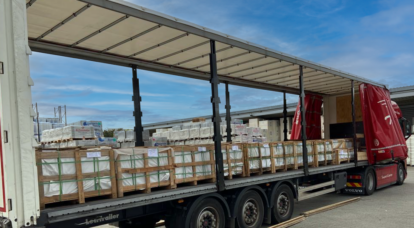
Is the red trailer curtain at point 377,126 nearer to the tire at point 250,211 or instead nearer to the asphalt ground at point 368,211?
the asphalt ground at point 368,211

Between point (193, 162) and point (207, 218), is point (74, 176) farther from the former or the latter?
point (207, 218)

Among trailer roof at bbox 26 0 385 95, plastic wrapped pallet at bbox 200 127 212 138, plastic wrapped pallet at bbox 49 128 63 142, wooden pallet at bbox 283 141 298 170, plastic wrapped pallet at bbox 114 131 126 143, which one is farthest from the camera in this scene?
plastic wrapped pallet at bbox 114 131 126 143

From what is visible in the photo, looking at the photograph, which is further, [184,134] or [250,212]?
[184,134]

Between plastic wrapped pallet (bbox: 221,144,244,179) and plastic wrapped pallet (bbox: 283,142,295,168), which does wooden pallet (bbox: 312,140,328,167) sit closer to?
plastic wrapped pallet (bbox: 283,142,295,168)

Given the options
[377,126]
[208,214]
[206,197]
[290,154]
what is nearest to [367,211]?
[290,154]

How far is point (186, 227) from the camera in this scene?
5152 mm

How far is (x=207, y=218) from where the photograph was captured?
5.55 m

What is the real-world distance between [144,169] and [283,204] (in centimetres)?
391

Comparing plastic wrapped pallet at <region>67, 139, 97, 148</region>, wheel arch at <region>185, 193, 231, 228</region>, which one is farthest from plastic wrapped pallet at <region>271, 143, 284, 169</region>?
plastic wrapped pallet at <region>67, 139, 97, 148</region>

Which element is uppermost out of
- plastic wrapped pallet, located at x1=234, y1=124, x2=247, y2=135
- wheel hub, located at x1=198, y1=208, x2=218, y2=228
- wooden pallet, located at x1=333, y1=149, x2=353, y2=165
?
plastic wrapped pallet, located at x1=234, y1=124, x2=247, y2=135

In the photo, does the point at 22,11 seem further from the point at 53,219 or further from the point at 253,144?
the point at 253,144

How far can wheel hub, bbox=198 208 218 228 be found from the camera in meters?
5.41

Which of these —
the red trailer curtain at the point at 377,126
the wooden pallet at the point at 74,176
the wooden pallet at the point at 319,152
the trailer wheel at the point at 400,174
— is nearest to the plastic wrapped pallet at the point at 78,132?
the wooden pallet at the point at 74,176

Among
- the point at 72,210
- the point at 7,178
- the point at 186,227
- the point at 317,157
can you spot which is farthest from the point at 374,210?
the point at 7,178
